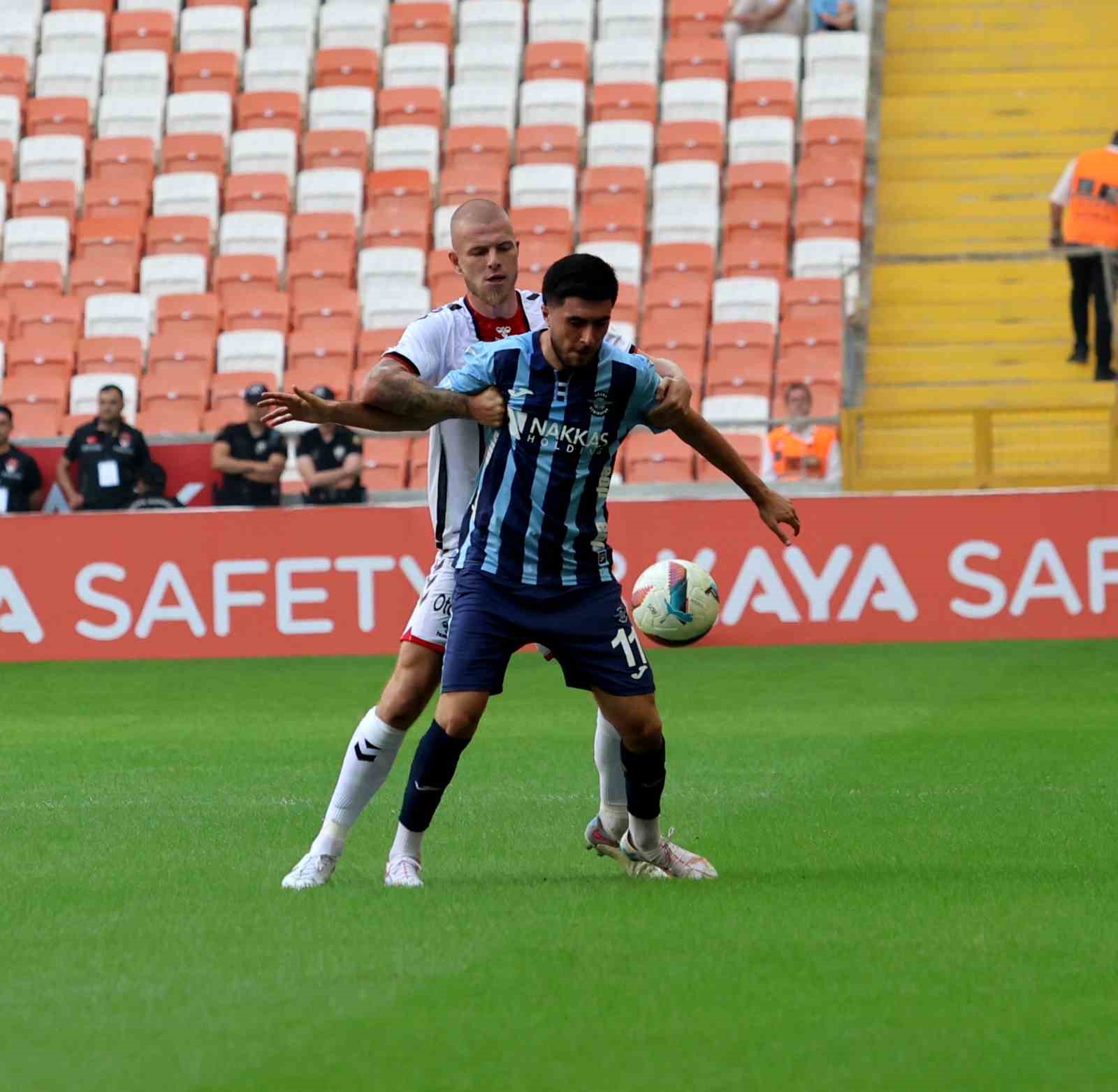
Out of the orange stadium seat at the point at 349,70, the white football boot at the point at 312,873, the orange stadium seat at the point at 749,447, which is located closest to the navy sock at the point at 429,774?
the white football boot at the point at 312,873

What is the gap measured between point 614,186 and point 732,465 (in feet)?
55.5

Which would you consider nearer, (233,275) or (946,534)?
(946,534)

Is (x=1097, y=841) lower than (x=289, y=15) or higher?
lower

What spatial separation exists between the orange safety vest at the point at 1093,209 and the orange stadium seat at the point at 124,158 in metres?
10.4

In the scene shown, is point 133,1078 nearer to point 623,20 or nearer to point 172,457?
point 172,457

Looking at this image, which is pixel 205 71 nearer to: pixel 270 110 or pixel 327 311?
pixel 270 110

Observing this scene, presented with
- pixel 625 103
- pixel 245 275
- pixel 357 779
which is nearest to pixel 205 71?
pixel 245 275

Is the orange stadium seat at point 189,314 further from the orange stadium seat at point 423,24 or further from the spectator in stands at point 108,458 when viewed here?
the spectator in stands at point 108,458

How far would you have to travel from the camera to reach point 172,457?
1739 cm

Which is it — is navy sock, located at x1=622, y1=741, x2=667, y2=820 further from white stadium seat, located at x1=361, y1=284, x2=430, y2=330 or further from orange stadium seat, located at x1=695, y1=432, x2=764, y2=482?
white stadium seat, located at x1=361, y1=284, x2=430, y2=330

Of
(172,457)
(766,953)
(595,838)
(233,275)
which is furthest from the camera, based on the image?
(233,275)

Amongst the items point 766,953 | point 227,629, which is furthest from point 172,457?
point 766,953

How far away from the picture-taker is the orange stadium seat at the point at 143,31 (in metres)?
25.8

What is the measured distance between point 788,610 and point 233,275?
30.0ft
